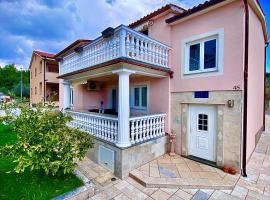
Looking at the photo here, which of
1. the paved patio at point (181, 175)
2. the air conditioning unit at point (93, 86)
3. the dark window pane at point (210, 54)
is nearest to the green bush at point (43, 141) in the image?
the paved patio at point (181, 175)

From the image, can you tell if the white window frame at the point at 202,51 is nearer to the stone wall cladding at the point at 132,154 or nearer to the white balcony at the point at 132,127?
the white balcony at the point at 132,127

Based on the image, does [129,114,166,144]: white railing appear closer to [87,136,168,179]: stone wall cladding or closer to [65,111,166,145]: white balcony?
[65,111,166,145]: white balcony

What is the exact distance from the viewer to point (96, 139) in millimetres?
7188

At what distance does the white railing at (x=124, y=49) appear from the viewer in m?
5.78

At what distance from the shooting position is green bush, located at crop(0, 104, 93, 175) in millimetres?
4219

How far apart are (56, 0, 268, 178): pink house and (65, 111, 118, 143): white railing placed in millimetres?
45

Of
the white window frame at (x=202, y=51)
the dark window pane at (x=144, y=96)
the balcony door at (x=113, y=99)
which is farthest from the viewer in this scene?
the balcony door at (x=113, y=99)

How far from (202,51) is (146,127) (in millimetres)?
4162

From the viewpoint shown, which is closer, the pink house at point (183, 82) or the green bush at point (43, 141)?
the green bush at point (43, 141)

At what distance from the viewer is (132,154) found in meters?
6.07

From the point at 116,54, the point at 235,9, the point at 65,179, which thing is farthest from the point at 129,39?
the point at 65,179

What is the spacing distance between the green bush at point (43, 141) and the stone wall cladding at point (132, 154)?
51.0 inches

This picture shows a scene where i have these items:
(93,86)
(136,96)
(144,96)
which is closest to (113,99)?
(93,86)

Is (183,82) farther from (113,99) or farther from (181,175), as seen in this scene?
(113,99)
